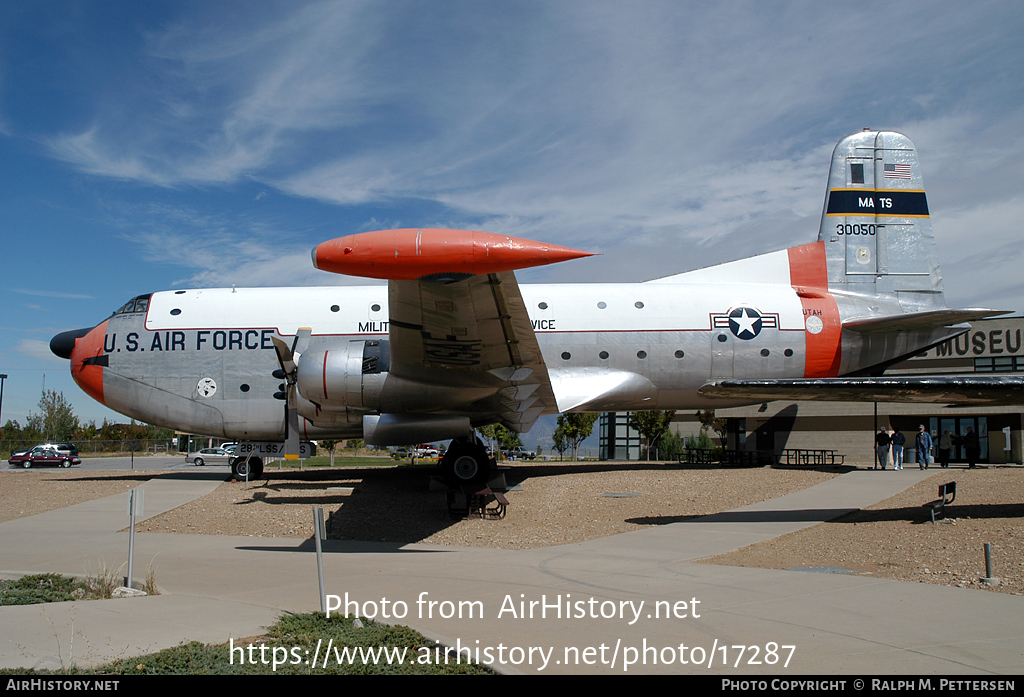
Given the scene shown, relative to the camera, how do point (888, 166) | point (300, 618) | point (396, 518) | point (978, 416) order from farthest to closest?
point (978, 416) < point (888, 166) < point (396, 518) < point (300, 618)

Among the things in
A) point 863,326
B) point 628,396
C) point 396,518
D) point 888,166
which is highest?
point 888,166

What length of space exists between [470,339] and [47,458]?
33.8 m

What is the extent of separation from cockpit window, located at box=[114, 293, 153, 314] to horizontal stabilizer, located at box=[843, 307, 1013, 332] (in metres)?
17.2

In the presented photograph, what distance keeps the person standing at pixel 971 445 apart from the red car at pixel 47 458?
134 ft

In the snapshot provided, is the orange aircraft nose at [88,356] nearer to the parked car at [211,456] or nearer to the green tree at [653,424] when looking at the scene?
the parked car at [211,456]

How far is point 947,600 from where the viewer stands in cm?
Result: 644

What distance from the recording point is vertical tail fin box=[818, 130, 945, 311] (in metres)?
17.3

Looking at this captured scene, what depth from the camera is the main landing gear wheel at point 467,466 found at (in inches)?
512

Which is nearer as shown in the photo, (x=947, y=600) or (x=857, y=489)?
(x=947, y=600)

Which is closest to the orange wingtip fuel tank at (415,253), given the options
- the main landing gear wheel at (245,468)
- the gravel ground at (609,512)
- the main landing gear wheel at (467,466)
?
the gravel ground at (609,512)
